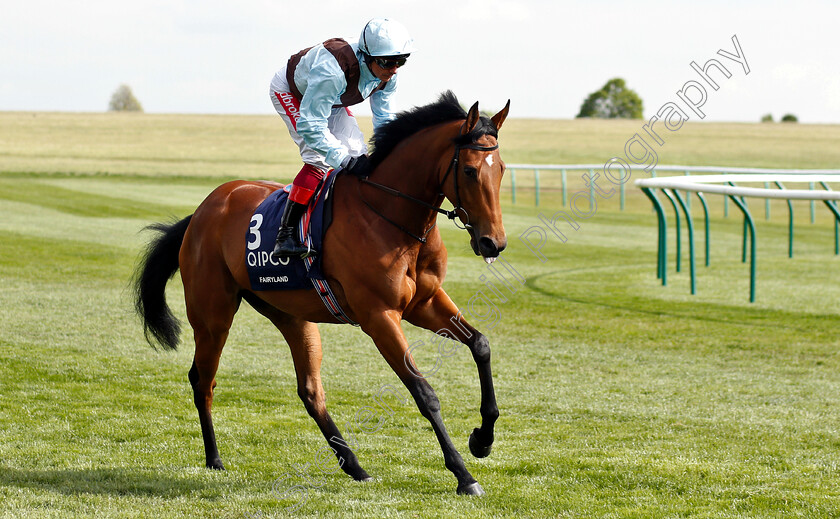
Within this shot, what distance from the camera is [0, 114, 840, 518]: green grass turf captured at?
407 cm

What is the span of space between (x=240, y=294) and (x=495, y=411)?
1561mm

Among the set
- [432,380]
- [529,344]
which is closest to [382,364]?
[432,380]

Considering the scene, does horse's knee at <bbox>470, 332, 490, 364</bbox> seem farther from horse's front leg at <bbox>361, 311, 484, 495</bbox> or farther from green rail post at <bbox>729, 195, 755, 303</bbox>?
green rail post at <bbox>729, 195, 755, 303</bbox>

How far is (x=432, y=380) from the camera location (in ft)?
21.7

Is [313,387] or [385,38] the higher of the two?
[385,38]

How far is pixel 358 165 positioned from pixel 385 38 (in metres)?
0.59

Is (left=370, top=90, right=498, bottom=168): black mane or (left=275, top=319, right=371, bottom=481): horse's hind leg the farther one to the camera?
(left=275, top=319, right=371, bottom=481): horse's hind leg

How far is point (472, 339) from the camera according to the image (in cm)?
419

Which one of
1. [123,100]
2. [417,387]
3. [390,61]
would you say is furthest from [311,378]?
[123,100]

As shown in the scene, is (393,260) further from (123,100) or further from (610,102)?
(123,100)

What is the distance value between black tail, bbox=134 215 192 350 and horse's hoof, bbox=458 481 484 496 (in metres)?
2.20

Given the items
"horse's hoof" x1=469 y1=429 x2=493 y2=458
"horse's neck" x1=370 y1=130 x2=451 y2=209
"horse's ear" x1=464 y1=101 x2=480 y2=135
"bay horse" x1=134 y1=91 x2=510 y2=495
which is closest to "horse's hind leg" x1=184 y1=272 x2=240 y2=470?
"bay horse" x1=134 y1=91 x2=510 y2=495

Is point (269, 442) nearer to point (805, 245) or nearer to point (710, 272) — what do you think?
point (710, 272)

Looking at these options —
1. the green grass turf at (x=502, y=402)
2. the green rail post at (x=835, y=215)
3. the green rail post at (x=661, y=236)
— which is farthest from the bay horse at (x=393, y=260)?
the green rail post at (x=661, y=236)
